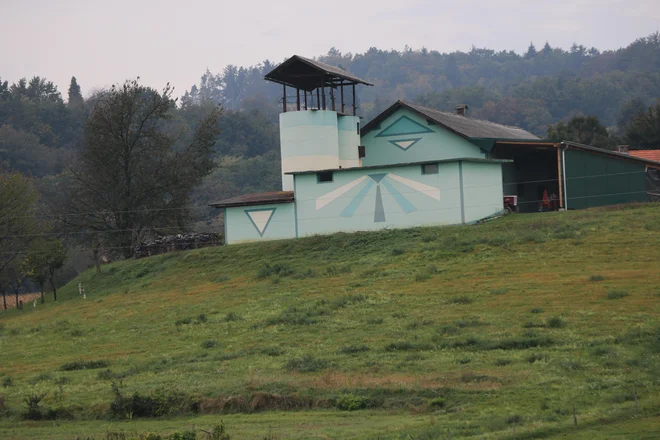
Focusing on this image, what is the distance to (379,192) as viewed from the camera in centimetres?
4138

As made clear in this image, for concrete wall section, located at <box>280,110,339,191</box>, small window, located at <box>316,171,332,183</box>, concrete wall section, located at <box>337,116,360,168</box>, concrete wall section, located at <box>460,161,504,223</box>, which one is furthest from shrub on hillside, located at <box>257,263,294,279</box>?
concrete wall section, located at <box>337,116,360,168</box>

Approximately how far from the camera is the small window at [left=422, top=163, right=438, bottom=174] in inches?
1592

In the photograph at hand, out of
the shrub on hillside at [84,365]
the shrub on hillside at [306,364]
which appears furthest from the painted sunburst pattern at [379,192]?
the shrub on hillside at [306,364]

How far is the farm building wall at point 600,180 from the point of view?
137 feet

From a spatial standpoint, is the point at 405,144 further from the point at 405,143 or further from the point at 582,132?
the point at 582,132

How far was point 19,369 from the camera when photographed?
91.7ft

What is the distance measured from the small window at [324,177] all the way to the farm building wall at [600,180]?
11378mm

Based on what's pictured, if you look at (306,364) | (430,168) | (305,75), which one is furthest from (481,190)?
(306,364)

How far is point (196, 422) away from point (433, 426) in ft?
18.5

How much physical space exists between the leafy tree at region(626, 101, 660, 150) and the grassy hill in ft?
111

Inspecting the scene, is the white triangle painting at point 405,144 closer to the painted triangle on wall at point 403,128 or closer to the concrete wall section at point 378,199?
the painted triangle on wall at point 403,128

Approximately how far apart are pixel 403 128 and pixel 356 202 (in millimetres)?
8910

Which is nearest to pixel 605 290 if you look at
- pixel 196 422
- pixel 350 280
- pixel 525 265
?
pixel 525 265

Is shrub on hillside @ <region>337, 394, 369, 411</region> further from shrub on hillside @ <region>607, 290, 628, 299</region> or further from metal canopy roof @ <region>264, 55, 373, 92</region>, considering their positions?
metal canopy roof @ <region>264, 55, 373, 92</region>
